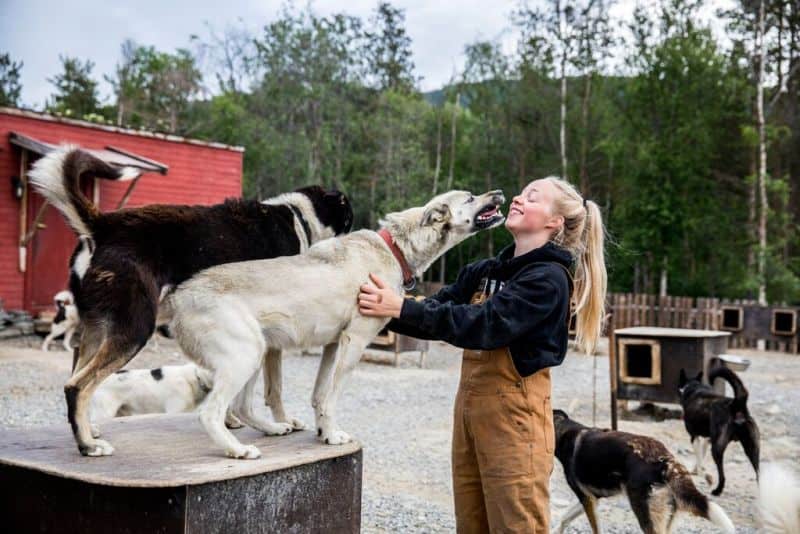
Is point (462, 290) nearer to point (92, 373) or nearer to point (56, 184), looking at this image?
point (92, 373)

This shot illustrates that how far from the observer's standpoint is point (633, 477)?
4.57 meters

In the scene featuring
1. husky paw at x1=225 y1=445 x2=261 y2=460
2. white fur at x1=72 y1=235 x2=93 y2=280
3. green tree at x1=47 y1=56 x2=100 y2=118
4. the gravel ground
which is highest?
green tree at x1=47 y1=56 x2=100 y2=118

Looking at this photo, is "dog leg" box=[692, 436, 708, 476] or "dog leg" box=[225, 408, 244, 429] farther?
"dog leg" box=[692, 436, 708, 476]

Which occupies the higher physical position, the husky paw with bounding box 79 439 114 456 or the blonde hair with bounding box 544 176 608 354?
the blonde hair with bounding box 544 176 608 354

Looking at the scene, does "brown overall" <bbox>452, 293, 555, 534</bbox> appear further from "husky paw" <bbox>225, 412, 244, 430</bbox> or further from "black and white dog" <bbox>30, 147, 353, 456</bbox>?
"husky paw" <bbox>225, 412, 244, 430</bbox>

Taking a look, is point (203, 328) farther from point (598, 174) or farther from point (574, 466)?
point (598, 174)

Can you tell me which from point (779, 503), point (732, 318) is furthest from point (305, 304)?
point (732, 318)

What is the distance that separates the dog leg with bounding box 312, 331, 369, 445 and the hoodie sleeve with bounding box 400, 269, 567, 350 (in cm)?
32

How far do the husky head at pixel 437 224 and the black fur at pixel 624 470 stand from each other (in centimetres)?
208

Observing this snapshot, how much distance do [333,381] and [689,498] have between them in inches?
99.7

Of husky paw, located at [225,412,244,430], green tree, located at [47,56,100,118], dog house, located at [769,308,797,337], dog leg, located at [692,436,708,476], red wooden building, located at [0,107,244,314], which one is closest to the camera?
husky paw, located at [225,412,244,430]

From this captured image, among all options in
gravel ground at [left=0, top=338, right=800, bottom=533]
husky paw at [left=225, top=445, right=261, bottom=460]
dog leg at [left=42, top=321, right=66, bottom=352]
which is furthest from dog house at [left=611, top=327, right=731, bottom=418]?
dog leg at [left=42, top=321, right=66, bottom=352]

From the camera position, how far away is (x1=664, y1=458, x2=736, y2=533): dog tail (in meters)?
4.18

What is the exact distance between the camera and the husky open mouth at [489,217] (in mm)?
3602
